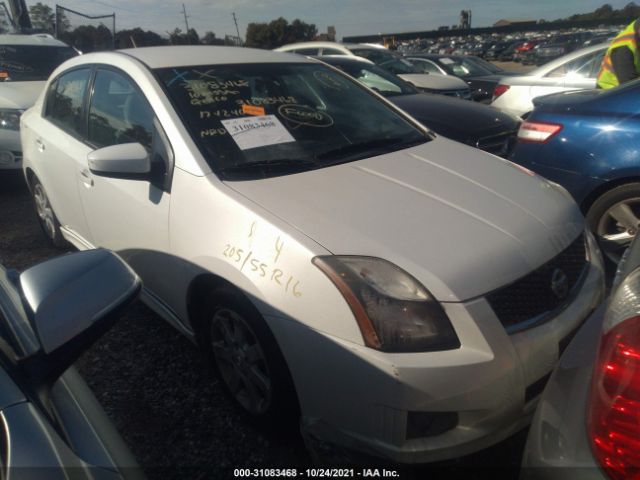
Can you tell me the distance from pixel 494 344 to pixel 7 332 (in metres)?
1.43

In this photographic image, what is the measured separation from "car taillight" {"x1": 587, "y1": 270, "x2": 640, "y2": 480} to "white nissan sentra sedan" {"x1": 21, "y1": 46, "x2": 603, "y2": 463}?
1.77 feet

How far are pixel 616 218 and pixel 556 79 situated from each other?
3.74m

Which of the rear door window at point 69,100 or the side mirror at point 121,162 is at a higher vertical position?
the rear door window at point 69,100

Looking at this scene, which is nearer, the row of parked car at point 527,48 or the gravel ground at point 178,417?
the gravel ground at point 178,417

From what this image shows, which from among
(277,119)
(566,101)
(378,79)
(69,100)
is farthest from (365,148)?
(378,79)

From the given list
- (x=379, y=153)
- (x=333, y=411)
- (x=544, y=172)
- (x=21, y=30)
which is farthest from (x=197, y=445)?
(x=21, y=30)

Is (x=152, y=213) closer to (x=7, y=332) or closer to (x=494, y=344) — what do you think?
(x=7, y=332)

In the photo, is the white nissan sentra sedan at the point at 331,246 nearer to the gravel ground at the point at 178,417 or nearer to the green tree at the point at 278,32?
the gravel ground at the point at 178,417

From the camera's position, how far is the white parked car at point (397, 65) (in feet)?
23.0

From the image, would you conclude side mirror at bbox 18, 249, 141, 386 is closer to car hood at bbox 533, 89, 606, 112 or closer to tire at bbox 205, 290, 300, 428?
tire at bbox 205, 290, 300, 428

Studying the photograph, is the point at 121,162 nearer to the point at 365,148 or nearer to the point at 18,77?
the point at 365,148

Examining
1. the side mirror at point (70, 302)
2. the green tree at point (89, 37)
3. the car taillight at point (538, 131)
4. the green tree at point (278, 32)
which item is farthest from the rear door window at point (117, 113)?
the green tree at point (278, 32)

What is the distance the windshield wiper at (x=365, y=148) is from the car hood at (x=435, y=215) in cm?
10

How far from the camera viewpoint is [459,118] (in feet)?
16.7
